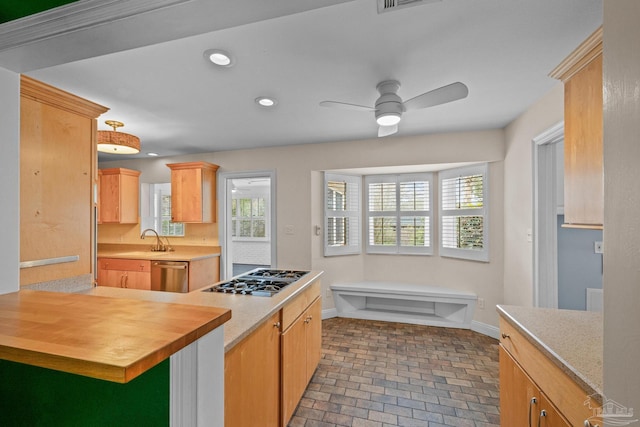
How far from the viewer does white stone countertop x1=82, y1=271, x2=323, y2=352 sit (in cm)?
125

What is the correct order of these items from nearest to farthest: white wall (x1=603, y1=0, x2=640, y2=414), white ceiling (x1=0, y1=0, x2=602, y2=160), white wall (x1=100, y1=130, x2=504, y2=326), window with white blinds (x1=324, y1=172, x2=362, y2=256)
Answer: white wall (x1=603, y1=0, x2=640, y2=414), white ceiling (x1=0, y1=0, x2=602, y2=160), white wall (x1=100, y1=130, x2=504, y2=326), window with white blinds (x1=324, y1=172, x2=362, y2=256)

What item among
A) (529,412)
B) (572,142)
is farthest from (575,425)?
(572,142)

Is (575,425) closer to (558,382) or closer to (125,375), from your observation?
(558,382)

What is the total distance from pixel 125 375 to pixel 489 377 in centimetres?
295

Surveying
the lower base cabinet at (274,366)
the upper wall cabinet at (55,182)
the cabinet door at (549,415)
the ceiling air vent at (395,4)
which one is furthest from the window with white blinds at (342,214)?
the ceiling air vent at (395,4)

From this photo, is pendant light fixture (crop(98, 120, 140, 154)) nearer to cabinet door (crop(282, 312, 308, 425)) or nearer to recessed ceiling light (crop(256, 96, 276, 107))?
recessed ceiling light (crop(256, 96, 276, 107))

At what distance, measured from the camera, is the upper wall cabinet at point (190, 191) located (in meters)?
4.12

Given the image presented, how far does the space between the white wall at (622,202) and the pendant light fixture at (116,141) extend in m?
3.48

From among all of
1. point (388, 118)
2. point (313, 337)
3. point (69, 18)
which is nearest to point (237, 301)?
point (313, 337)

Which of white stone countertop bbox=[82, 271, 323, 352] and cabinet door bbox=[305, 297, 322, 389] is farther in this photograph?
cabinet door bbox=[305, 297, 322, 389]

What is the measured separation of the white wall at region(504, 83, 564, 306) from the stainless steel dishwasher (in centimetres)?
403

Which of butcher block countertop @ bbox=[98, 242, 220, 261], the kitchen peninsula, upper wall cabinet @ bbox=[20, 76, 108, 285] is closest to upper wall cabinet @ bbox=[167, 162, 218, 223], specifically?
butcher block countertop @ bbox=[98, 242, 220, 261]

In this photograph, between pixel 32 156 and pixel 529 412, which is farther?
pixel 32 156

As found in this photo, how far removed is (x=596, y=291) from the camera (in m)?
2.27
